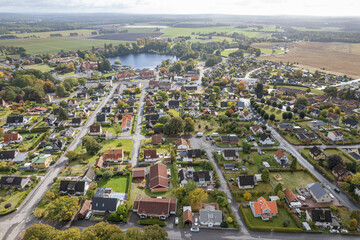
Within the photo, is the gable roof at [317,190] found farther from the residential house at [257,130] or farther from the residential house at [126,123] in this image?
the residential house at [126,123]

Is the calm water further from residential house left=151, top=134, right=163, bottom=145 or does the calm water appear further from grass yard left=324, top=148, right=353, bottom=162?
grass yard left=324, top=148, right=353, bottom=162

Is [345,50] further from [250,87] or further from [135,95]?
[135,95]

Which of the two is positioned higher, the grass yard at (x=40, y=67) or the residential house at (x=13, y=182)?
the grass yard at (x=40, y=67)

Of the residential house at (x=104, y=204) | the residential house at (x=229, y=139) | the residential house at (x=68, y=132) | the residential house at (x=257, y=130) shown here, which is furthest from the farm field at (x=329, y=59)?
the residential house at (x=104, y=204)

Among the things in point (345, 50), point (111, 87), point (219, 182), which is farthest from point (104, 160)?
point (345, 50)

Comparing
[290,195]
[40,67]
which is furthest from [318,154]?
[40,67]
